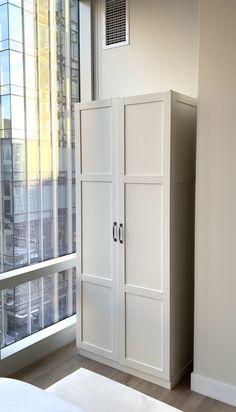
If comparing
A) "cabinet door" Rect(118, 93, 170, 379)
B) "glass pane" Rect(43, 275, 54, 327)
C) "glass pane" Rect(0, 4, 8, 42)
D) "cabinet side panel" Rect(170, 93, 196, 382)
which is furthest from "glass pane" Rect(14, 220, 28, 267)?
"glass pane" Rect(0, 4, 8, 42)

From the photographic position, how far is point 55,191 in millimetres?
3096

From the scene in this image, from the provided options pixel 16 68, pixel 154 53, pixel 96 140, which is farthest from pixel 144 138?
pixel 16 68

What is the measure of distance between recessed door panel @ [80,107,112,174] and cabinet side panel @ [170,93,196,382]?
507 millimetres

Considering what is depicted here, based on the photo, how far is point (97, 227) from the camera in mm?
2768

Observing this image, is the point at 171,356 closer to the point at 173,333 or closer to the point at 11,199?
the point at 173,333

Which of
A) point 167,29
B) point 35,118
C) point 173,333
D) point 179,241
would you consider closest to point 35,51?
point 35,118

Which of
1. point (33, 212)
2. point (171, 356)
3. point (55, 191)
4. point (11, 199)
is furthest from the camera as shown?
point (55, 191)

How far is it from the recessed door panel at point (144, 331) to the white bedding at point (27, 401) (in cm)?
119

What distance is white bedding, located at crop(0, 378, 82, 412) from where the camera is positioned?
4.29 feet

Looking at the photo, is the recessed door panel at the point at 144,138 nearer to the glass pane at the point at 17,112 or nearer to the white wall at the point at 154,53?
the white wall at the point at 154,53

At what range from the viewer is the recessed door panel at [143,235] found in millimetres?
2448

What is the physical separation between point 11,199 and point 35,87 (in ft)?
2.97

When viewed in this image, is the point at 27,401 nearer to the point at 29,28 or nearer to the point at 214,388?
the point at 214,388

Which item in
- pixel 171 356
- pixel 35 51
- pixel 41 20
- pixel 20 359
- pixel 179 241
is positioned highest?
pixel 41 20
